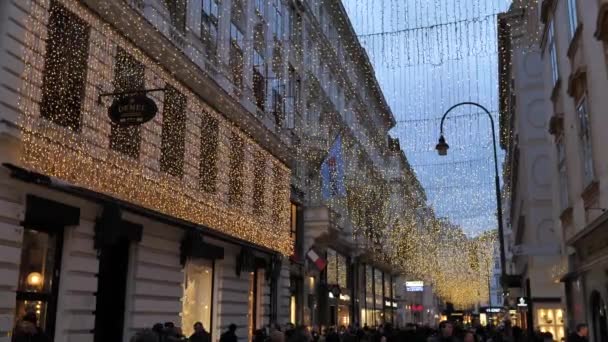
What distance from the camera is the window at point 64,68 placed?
1294cm

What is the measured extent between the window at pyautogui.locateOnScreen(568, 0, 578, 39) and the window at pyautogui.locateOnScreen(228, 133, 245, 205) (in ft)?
35.9

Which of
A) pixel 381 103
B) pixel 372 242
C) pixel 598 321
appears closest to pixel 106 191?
pixel 598 321

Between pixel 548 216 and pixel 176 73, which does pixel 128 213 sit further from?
pixel 548 216

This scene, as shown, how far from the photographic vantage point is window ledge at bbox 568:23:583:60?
14794mm

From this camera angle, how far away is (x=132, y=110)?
13.1 metres

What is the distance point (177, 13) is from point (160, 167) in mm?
4500

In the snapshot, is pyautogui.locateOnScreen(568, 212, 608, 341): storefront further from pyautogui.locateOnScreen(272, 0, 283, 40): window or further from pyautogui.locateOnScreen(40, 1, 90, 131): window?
pyautogui.locateOnScreen(272, 0, 283, 40): window

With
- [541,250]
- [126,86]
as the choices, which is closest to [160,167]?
[126,86]

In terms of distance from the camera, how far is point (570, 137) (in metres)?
17.2

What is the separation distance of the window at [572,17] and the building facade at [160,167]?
9814 millimetres

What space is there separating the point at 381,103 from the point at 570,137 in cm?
3951

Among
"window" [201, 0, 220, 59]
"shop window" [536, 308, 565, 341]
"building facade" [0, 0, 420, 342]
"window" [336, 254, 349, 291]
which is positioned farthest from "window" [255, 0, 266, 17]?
"shop window" [536, 308, 565, 341]

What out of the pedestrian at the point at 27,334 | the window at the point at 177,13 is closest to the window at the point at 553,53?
the window at the point at 177,13

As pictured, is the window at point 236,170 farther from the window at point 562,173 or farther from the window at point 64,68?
the window at point 562,173
